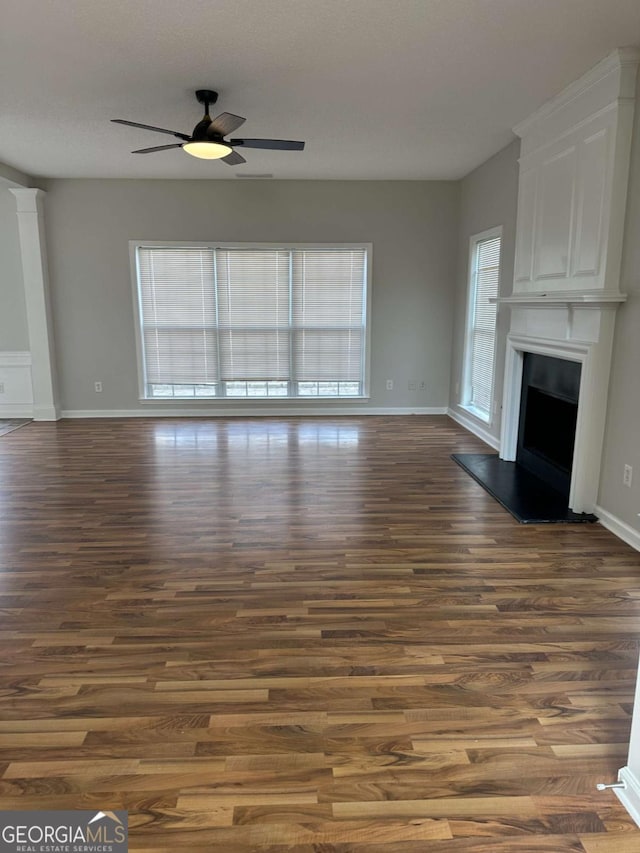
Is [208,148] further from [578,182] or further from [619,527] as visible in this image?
[619,527]

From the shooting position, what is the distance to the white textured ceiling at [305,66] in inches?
113

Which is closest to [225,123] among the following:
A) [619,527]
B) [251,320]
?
[619,527]

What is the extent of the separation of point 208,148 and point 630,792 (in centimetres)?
405

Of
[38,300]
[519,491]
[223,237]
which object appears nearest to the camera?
[519,491]

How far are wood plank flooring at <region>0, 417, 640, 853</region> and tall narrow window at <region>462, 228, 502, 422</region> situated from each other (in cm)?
225

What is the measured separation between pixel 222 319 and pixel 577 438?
4.72 meters

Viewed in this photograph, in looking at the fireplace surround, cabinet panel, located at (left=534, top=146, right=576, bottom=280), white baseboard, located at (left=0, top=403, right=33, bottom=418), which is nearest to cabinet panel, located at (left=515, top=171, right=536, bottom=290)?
cabinet panel, located at (left=534, top=146, right=576, bottom=280)

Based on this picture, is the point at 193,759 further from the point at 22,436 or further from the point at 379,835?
the point at 22,436

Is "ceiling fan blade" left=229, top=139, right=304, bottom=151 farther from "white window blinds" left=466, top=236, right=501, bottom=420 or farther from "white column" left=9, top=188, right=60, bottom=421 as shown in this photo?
"white column" left=9, top=188, right=60, bottom=421

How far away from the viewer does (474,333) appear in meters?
6.61

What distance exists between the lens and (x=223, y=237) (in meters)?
6.97

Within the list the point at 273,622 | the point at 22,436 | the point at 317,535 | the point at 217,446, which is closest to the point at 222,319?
the point at 217,446

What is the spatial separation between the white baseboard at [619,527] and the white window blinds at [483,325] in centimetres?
226

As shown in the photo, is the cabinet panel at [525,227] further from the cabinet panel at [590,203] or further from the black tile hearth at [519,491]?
the black tile hearth at [519,491]
